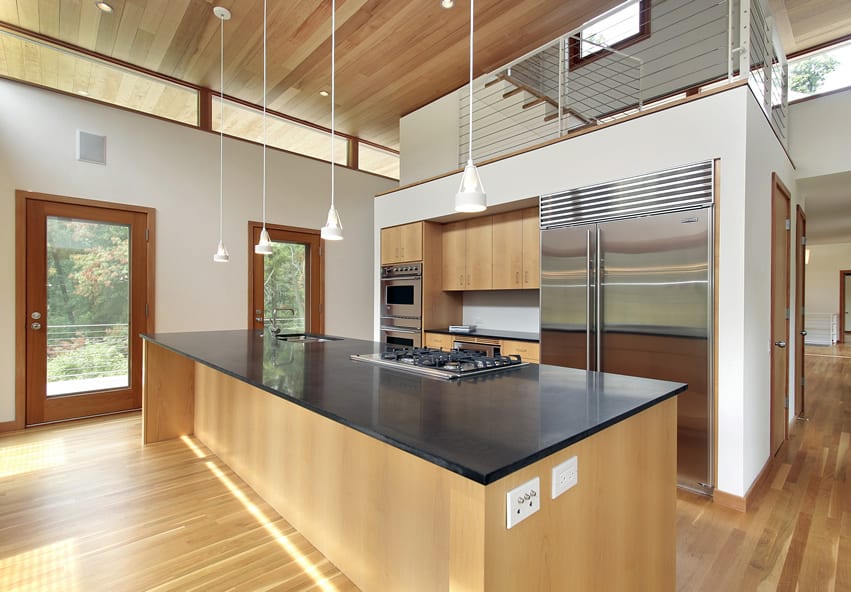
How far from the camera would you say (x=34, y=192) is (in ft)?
12.5

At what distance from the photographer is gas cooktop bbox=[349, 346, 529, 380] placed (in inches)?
72.3

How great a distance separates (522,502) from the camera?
99cm

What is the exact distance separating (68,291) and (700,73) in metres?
6.63

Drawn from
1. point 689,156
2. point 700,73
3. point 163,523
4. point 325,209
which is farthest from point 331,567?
point 700,73

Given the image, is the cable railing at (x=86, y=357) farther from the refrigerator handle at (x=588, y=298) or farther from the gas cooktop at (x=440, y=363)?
the refrigerator handle at (x=588, y=298)

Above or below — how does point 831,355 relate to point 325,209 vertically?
below

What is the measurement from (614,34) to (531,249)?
2775mm

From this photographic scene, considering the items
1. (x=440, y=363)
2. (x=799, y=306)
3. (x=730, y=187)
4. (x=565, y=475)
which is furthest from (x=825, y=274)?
(x=565, y=475)

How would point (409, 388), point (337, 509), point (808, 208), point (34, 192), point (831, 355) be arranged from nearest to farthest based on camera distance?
point (409, 388), point (337, 509), point (34, 192), point (808, 208), point (831, 355)

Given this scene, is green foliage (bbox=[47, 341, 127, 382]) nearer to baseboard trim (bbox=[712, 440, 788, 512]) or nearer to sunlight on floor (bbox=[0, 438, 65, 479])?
sunlight on floor (bbox=[0, 438, 65, 479])

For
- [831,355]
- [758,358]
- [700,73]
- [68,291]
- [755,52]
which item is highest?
[700,73]

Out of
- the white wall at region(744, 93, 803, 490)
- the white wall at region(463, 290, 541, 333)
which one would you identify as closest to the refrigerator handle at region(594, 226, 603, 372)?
the white wall at region(744, 93, 803, 490)

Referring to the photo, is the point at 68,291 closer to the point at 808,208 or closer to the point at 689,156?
the point at 689,156

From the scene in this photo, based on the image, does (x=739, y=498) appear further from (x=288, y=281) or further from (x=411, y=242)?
(x=288, y=281)
